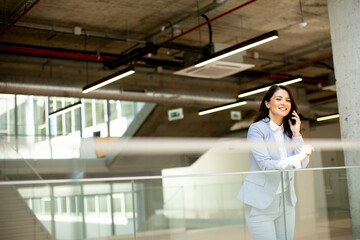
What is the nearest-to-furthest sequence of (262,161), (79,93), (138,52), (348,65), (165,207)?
1. (262,161)
2. (165,207)
3. (348,65)
4. (138,52)
5. (79,93)

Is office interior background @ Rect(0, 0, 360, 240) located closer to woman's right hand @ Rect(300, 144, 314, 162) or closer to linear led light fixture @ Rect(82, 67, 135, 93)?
linear led light fixture @ Rect(82, 67, 135, 93)

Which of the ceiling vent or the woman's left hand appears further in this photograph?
the ceiling vent

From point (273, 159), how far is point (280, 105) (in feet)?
0.96

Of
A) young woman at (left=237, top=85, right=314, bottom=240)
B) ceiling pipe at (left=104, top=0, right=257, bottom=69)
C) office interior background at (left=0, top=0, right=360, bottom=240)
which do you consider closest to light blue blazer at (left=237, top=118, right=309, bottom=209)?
young woman at (left=237, top=85, right=314, bottom=240)

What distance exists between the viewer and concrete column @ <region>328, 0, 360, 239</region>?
4969 millimetres

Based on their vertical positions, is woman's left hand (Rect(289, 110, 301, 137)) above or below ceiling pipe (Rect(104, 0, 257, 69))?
below

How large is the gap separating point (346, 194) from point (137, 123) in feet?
31.7

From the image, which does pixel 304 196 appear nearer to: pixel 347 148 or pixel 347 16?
pixel 347 148

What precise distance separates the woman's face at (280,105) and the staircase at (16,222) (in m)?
1.33

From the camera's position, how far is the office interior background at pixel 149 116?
258 centimetres

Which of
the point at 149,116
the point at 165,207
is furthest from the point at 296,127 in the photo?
the point at 149,116

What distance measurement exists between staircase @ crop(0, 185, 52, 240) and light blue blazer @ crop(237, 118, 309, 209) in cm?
107

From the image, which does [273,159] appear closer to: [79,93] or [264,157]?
[264,157]

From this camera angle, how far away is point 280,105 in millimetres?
2471
